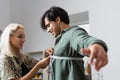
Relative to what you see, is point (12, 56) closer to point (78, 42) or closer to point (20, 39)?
point (20, 39)

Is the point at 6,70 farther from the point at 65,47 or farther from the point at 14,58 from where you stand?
the point at 65,47

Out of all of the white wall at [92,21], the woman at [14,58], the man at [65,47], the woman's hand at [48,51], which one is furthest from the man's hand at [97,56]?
the white wall at [92,21]

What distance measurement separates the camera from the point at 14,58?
5.35 ft

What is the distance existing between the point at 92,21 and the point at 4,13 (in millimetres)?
1491

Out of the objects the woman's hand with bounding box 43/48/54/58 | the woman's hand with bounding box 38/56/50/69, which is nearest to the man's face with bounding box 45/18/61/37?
the woman's hand with bounding box 43/48/54/58

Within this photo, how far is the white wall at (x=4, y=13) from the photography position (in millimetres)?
3201

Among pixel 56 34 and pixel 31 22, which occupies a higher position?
pixel 31 22

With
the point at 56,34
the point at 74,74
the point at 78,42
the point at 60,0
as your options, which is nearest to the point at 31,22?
the point at 60,0

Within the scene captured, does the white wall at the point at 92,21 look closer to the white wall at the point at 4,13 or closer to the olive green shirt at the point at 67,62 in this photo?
the white wall at the point at 4,13

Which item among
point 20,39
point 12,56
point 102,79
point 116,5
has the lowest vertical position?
point 102,79

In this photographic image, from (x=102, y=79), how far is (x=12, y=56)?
975 mm

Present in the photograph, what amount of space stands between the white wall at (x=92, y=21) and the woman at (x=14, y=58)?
2.70 ft

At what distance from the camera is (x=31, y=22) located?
9.82ft

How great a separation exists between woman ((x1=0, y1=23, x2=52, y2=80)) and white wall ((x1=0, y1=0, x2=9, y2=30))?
5.17ft
